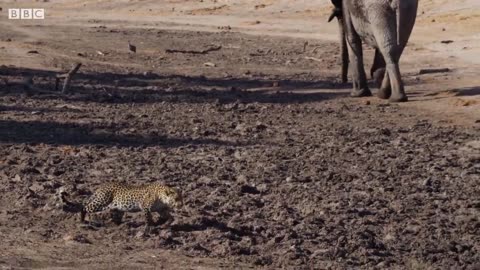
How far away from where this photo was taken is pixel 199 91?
68.5ft

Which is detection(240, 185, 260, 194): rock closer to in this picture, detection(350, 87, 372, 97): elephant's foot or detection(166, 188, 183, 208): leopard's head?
detection(166, 188, 183, 208): leopard's head

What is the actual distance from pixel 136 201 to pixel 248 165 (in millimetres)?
3329

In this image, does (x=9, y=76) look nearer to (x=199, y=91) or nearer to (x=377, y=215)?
(x=199, y=91)

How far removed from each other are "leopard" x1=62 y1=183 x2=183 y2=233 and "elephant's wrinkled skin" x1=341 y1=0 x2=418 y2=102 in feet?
31.5

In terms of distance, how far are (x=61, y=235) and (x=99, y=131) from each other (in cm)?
601

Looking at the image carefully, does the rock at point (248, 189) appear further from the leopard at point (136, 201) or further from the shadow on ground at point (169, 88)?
the shadow on ground at point (169, 88)

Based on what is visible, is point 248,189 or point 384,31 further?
point 384,31

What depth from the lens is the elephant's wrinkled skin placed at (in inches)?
744

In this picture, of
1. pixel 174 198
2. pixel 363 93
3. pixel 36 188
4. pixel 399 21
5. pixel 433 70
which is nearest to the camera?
pixel 174 198

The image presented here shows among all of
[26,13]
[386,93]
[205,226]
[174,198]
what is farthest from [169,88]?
[26,13]

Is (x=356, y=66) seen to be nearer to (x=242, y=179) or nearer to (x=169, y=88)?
(x=169, y=88)

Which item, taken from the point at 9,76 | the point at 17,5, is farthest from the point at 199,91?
the point at 17,5

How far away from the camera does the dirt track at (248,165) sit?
367 inches

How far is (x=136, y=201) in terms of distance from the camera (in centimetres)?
984
